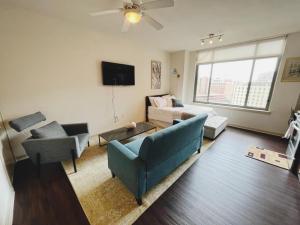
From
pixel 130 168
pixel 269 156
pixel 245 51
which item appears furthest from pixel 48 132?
pixel 245 51

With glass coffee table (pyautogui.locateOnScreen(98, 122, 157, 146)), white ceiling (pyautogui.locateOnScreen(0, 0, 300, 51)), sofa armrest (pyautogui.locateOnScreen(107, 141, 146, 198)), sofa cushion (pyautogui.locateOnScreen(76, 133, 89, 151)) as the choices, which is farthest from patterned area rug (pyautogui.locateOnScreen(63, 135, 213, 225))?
white ceiling (pyautogui.locateOnScreen(0, 0, 300, 51))

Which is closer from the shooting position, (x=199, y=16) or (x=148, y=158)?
(x=148, y=158)

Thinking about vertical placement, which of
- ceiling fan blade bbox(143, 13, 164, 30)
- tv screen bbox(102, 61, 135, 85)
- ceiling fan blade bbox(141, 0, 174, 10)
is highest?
ceiling fan blade bbox(141, 0, 174, 10)

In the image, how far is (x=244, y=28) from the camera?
2875 mm

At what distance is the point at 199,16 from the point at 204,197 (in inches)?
114

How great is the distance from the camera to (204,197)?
1.65 m

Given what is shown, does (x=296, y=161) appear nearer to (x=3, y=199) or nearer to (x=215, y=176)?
(x=215, y=176)

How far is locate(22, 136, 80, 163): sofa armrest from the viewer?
181 cm

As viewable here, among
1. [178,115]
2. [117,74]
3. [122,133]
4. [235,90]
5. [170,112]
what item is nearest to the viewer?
[122,133]

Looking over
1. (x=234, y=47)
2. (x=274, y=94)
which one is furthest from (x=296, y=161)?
(x=234, y=47)

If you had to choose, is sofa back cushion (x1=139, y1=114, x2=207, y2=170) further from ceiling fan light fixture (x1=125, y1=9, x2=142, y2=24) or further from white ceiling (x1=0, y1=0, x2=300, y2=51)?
white ceiling (x1=0, y1=0, x2=300, y2=51)

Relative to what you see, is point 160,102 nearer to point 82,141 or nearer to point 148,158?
point 82,141

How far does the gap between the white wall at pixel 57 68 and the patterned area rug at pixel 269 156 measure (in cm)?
332

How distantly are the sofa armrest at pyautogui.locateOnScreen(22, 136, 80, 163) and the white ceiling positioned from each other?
205 cm
